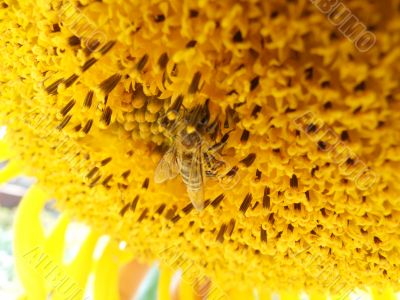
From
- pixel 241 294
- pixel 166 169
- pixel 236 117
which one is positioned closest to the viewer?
pixel 236 117

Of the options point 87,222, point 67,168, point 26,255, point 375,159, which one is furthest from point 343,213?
point 26,255

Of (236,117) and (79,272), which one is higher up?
(236,117)

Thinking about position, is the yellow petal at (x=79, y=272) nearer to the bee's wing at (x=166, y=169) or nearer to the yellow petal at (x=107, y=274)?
the yellow petal at (x=107, y=274)

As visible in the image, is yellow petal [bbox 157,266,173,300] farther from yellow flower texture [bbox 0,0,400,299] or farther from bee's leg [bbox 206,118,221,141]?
bee's leg [bbox 206,118,221,141]

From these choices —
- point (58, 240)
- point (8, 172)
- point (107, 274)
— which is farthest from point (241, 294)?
point (8, 172)

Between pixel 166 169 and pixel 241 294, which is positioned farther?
pixel 241 294

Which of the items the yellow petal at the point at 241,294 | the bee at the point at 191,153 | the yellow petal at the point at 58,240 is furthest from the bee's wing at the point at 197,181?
the yellow petal at the point at 58,240

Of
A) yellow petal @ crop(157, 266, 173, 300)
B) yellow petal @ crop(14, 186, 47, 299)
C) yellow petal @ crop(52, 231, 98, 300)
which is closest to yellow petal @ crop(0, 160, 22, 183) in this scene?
yellow petal @ crop(14, 186, 47, 299)

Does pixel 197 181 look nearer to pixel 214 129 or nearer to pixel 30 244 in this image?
pixel 214 129
